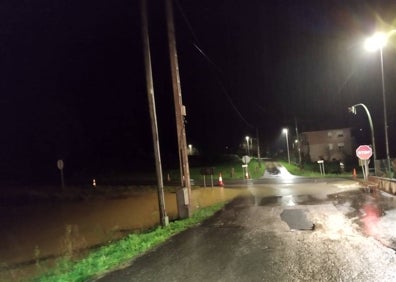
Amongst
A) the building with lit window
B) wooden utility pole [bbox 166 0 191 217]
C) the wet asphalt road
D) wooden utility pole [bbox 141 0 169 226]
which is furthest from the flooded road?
the building with lit window

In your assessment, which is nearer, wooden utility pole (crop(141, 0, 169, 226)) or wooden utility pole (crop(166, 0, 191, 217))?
wooden utility pole (crop(141, 0, 169, 226))

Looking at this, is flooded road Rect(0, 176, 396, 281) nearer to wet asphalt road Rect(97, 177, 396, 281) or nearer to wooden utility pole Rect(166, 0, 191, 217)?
wet asphalt road Rect(97, 177, 396, 281)

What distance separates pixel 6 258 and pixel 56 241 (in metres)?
2.59

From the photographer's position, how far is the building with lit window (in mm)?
96188

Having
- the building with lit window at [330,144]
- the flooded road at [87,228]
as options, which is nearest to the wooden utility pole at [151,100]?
the flooded road at [87,228]

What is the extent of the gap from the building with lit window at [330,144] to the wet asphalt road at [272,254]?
8363 centimetres

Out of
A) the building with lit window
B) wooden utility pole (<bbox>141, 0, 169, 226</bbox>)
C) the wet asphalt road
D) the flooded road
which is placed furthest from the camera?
the building with lit window

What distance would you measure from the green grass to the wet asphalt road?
16.6 inches

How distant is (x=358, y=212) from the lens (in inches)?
640

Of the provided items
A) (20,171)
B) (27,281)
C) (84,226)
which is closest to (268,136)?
(20,171)

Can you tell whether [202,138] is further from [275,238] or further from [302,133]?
[275,238]

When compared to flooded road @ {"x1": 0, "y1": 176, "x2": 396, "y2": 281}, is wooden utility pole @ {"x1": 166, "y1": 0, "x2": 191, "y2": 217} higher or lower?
higher

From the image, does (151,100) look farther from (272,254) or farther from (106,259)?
(272,254)

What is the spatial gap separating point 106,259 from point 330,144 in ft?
301
